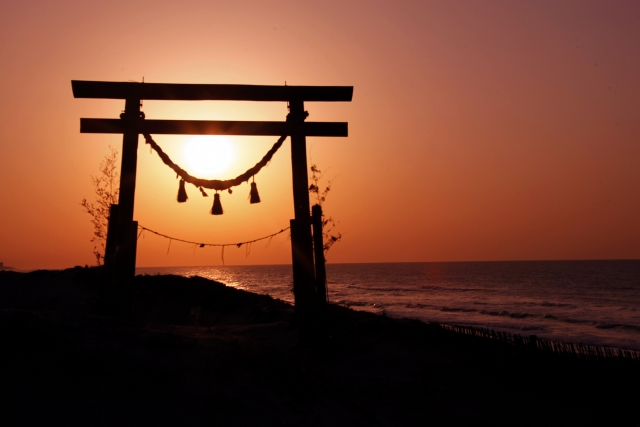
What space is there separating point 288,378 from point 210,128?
6668 mm

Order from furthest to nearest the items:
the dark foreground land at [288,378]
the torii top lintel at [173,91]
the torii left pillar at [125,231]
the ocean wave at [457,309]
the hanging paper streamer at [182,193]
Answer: the ocean wave at [457,309] < the hanging paper streamer at [182,193] < the torii top lintel at [173,91] < the torii left pillar at [125,231] < the dark foreground land at [288,378]

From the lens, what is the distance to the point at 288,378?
8.13m

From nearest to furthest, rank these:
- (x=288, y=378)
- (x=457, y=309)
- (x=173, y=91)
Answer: (x=288, y=378) → (x=173, y=91) → (x=457, y=309)

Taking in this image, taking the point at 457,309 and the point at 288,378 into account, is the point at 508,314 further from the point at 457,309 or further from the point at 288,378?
the point at 288,378

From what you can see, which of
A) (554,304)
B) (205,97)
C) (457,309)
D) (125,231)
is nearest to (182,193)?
(125,231)

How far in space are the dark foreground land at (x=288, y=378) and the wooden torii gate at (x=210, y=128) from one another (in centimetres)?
174

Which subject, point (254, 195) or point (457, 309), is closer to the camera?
point (254, 195)

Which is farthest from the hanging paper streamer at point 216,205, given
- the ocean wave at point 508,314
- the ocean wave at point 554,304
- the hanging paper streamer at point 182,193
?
the ocean wave at point 554,304

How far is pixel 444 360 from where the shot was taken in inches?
533

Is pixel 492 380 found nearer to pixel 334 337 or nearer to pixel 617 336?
pixel 334 337

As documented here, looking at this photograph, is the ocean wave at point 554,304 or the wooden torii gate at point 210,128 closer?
the wooden torii gate at point 210,128

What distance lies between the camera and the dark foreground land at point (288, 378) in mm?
6164

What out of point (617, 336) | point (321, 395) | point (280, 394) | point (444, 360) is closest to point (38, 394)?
point (280, 394)

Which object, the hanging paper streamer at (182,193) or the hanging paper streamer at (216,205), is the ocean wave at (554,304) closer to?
the hanging paper streamer at (216,205)
